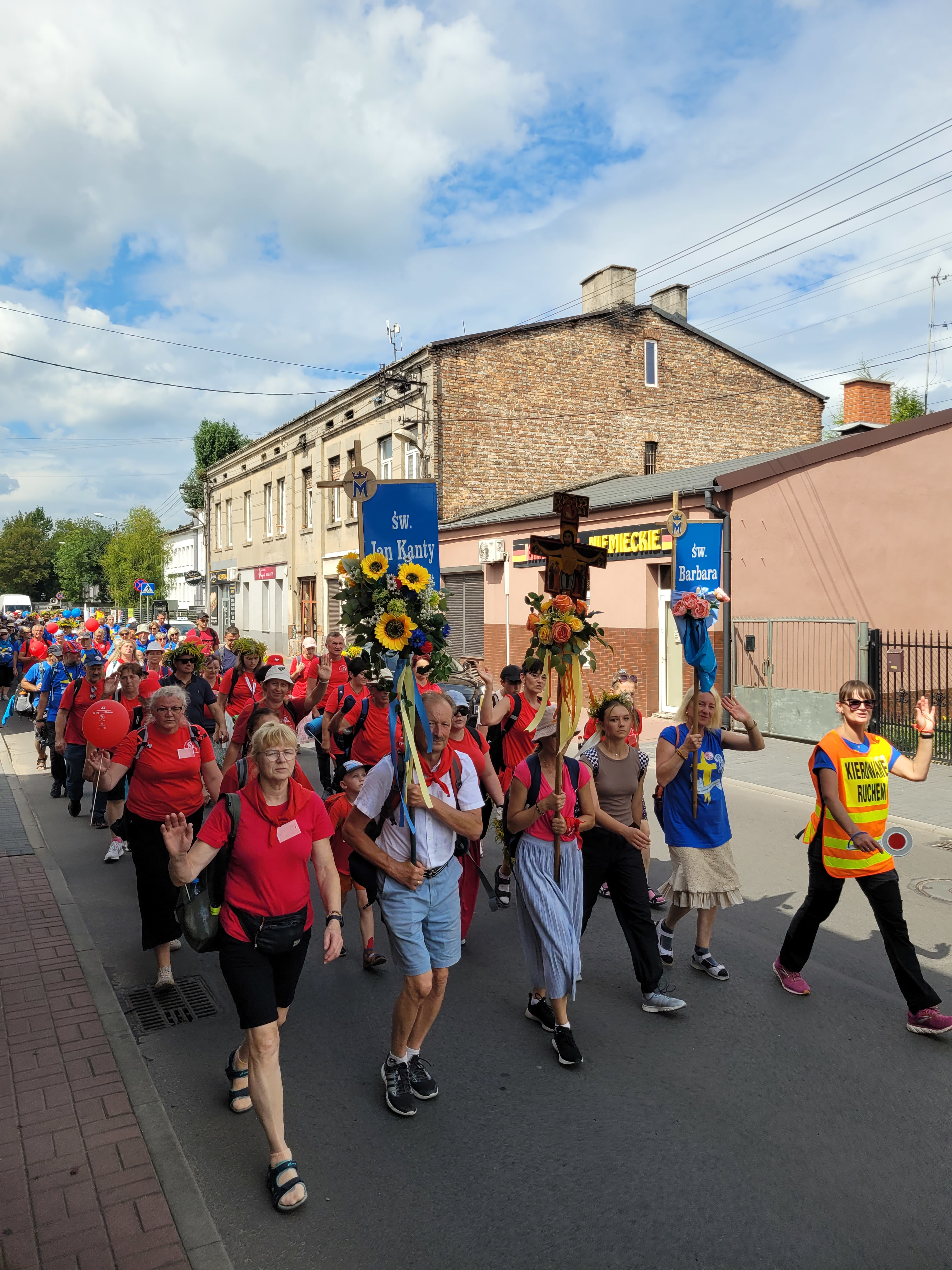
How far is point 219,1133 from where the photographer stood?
3.82 m

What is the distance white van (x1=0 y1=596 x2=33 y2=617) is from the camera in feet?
190

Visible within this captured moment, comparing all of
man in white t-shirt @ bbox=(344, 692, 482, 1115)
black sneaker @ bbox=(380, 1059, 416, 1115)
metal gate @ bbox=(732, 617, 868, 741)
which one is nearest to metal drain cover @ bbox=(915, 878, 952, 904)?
man in white t-shirt @ bbox=(344, 692, 482, 1115)

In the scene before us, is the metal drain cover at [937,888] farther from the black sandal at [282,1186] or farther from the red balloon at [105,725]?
the red balloon at [105,725]

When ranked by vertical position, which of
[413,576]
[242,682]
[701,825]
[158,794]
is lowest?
[701,825]

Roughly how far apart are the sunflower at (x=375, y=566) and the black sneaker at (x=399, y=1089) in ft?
7.64

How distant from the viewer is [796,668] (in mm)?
15016

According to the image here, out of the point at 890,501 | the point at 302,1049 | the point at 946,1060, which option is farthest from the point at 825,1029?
the point at 890,501

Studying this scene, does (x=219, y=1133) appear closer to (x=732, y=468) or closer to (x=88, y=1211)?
(x=88, y=1211)

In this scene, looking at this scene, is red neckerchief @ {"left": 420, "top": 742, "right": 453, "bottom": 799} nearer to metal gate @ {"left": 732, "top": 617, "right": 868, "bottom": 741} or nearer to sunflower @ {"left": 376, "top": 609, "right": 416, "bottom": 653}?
sunflower @ {"left": 376, "top": 609, "right": 416, "bottom": 653}

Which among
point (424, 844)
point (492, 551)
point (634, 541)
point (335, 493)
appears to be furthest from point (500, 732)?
point (335, 493)

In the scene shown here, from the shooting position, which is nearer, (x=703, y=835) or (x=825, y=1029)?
(x=825, y=1029)

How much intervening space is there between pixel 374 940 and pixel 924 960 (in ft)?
11.5

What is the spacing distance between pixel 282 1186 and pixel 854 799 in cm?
333

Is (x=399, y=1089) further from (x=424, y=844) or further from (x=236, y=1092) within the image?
(x=424, y=844)
